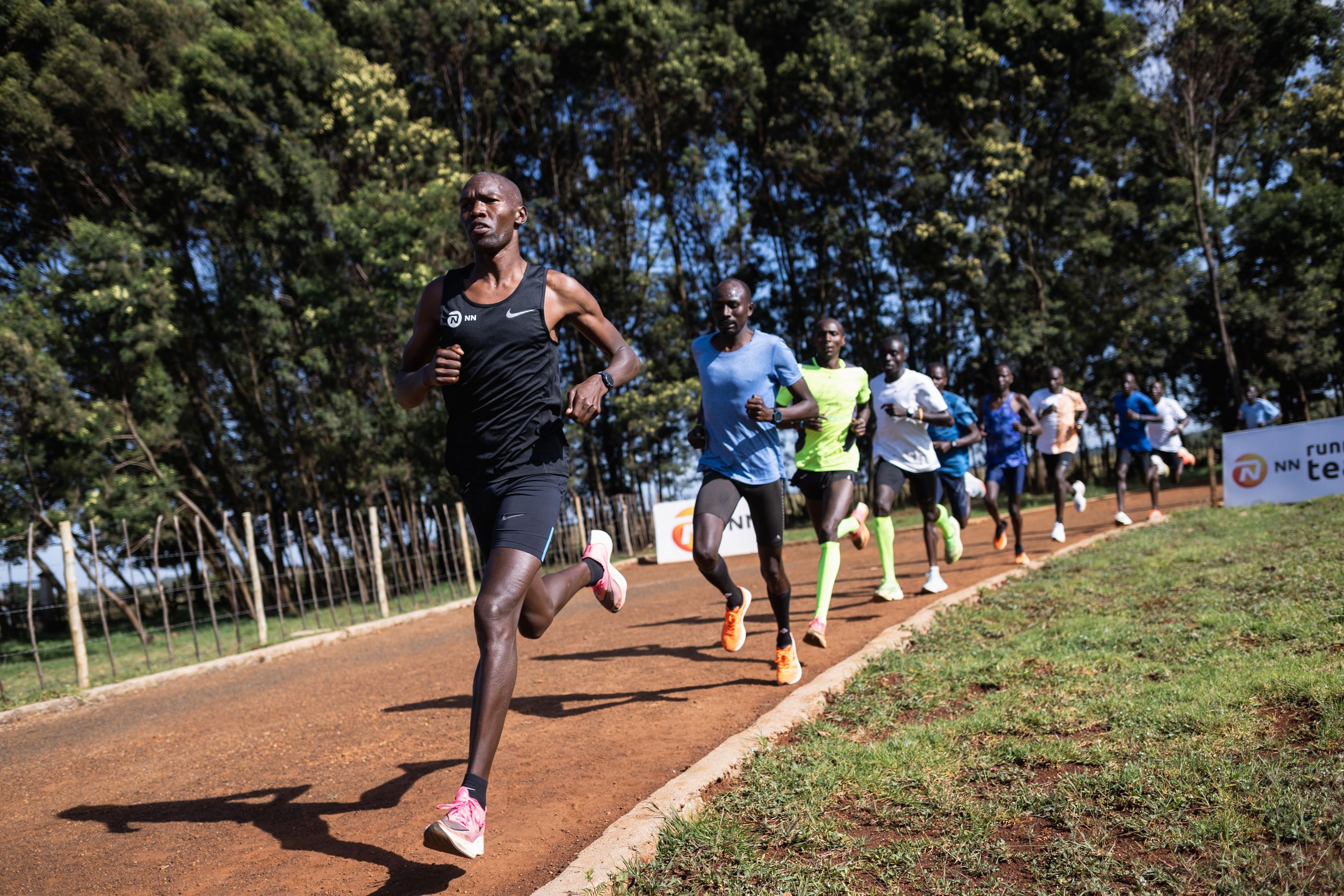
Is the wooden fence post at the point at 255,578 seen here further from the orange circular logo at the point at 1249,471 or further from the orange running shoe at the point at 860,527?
the orange circular logo at the point at 1249,471

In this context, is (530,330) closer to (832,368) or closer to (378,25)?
(832,368)

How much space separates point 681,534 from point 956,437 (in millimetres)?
8621

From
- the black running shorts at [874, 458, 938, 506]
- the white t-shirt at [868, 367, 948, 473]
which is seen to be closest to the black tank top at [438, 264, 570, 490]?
the white t-shirt at [868, 367, 948, 473]

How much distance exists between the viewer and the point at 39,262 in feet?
66.5

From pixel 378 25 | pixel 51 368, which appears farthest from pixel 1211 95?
pixel 51 368

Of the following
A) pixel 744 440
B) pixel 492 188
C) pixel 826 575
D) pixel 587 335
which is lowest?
pixel 826 575

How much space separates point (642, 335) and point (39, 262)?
45.9 feet

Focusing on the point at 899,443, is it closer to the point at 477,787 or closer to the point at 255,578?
the point at 477,787

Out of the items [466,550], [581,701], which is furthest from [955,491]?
[466,550]

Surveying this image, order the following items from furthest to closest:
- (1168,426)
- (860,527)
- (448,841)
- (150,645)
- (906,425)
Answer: (150,645), (1168,426), (906,425), (860,527), (448,841)

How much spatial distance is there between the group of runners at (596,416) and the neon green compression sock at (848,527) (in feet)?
0.13

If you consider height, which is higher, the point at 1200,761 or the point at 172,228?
the point at 172,228

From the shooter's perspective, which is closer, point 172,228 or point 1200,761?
point 1200,761

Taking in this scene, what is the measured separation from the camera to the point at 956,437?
9422mm
